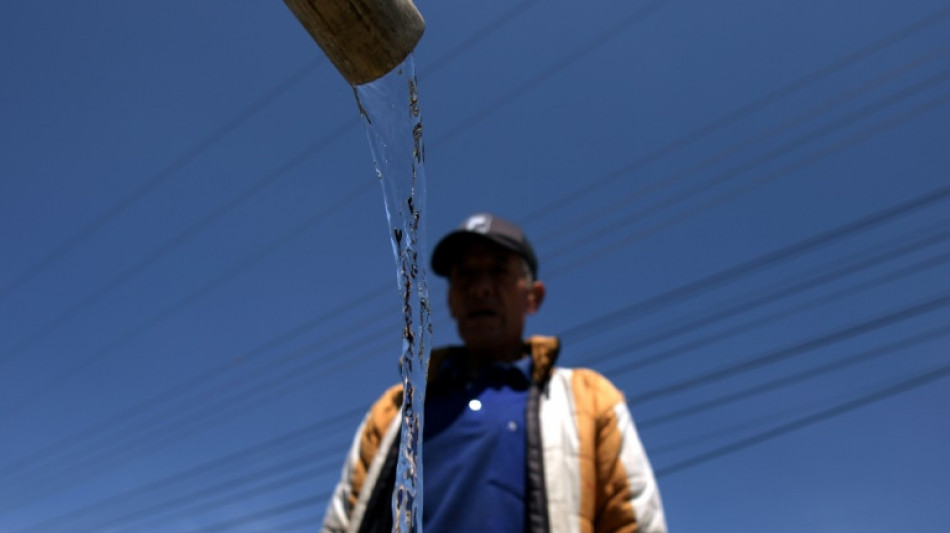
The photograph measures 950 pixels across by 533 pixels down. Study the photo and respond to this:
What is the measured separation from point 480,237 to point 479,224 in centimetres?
5

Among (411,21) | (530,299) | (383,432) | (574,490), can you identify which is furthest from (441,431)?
(411,21)

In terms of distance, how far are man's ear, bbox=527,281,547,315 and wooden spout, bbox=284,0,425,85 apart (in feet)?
5.30

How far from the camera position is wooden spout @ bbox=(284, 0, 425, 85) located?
1.22 m

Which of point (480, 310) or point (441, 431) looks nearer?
point (441, 431)

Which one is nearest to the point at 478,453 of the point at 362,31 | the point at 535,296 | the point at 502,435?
the point at 502,435

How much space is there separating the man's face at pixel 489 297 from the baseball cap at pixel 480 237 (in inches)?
1.0

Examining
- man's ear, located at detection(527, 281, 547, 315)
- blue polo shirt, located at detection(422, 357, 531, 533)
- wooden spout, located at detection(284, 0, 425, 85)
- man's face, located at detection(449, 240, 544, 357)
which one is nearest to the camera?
wooden spout, located at detection(284, 0, 425, 85)

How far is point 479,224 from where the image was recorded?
2736 mm

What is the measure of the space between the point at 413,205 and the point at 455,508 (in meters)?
0.79

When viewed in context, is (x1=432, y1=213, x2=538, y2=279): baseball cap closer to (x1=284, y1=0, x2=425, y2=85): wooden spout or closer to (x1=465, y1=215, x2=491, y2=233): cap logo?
(x1=465, y1=215, x2=491, y2=233): cap logo

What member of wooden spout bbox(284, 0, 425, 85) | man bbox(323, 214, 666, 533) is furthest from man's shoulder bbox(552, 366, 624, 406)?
wooden spout bbox(284, 0, 425, 85)

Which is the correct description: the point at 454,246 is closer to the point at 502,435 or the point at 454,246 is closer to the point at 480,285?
the point at 480,285

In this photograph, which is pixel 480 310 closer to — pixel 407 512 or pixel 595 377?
pixel 595 377

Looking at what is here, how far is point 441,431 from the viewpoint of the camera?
2.38 meters
